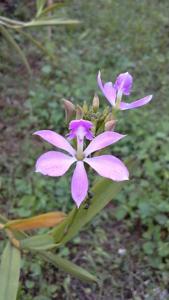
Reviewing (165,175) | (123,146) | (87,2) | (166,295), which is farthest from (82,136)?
(87,2)

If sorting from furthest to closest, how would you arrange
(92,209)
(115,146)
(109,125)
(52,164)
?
(115,146), (92,209), (109,125), (52,164)

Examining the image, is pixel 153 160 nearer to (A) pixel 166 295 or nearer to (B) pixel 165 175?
(B) pixel 165 175

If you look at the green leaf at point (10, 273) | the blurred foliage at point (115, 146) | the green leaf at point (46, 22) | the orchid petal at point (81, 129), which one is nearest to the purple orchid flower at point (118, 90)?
the orchid petal at point (81, 129)

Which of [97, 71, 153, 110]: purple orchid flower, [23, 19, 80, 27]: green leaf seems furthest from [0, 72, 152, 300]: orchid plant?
[23, 19, 80, 27]: green leaf

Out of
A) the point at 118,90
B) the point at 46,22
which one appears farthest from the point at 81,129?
the point at 46,22

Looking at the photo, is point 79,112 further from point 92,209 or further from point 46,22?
point 46,22

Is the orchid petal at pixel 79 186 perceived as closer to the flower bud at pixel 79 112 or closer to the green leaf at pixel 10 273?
the flower bud at pixel 79 112

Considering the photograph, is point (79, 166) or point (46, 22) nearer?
point (79, 166)

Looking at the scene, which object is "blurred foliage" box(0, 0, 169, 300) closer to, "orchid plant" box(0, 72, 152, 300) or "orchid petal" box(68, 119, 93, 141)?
"orchid plant" box(0, 72, 152, 300)
